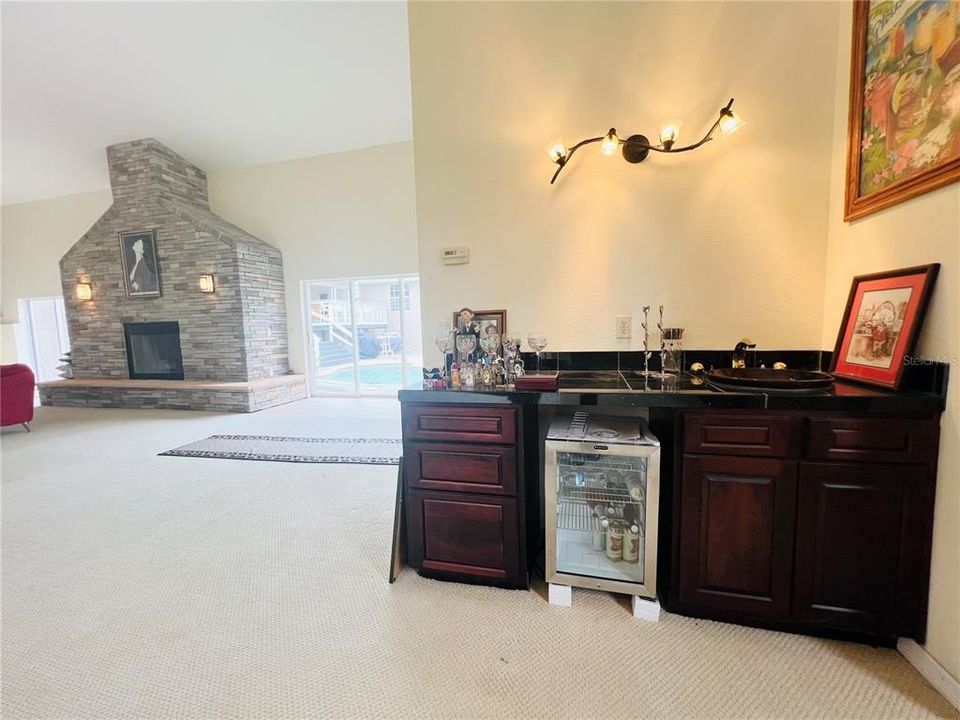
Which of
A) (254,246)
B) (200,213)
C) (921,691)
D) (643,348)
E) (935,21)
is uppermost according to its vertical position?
(200,213)

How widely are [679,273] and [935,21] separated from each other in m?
1.08

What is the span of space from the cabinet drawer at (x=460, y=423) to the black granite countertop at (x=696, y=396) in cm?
4

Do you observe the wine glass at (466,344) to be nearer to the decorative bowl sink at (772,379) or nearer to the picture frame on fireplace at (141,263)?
the decorative bowl sink at (772,379)

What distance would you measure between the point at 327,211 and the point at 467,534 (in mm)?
5653

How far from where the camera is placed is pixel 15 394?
424cm

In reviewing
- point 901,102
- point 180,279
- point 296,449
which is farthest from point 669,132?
point 180,279

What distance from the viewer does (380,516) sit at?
2.42m

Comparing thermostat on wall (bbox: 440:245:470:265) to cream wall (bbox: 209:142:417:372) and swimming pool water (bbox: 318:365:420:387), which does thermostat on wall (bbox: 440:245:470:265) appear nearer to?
cream wall (bbox: 209:142:417:372)

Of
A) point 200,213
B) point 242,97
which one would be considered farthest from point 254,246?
point 242,97

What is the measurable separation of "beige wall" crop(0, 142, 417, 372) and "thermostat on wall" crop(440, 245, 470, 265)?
12.0 ft

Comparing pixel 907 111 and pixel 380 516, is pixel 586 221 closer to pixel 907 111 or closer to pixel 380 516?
pixel 907 111

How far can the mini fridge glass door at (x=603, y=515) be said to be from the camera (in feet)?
4.89

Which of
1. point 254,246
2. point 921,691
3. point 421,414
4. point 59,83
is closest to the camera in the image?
point 921,691

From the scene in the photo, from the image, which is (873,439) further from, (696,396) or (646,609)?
(646,609)
